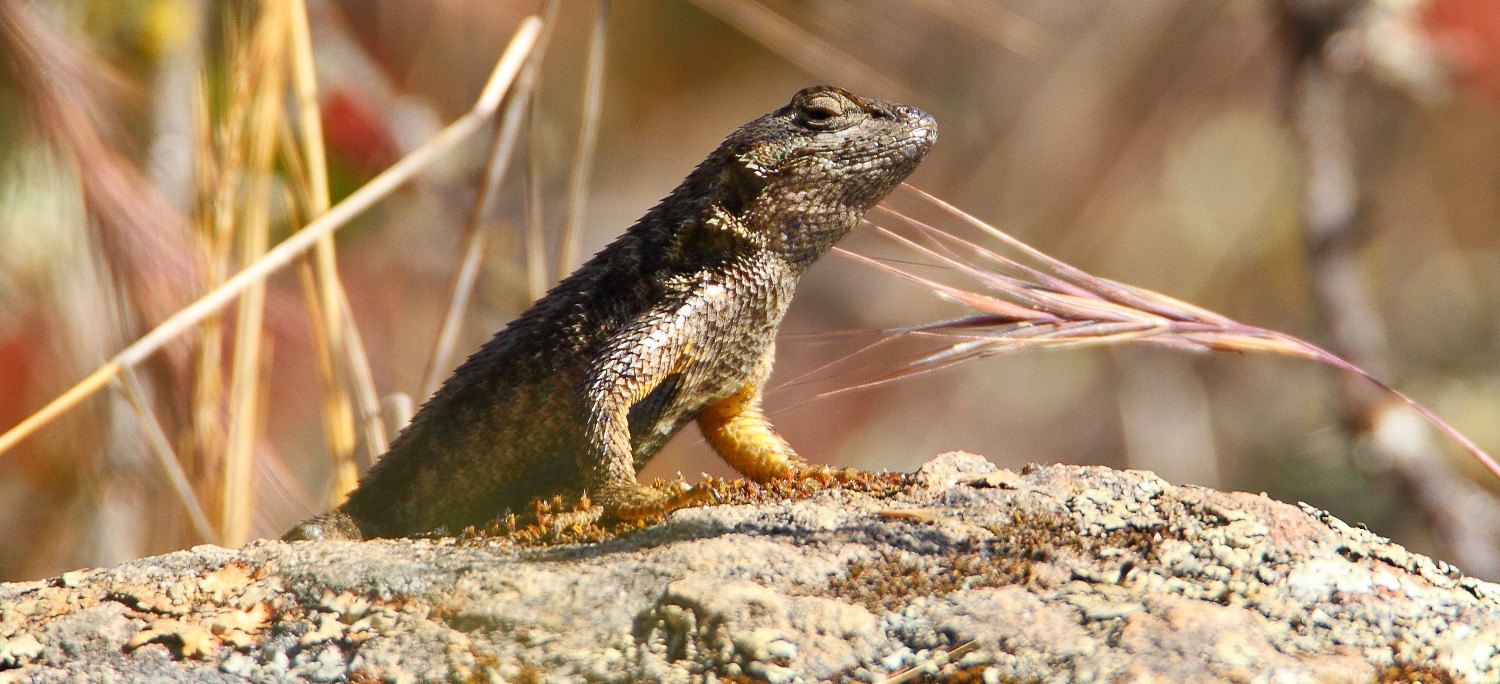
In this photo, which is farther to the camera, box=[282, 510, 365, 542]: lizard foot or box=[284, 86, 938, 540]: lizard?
box=[284, 86, 938, 540]: lizard

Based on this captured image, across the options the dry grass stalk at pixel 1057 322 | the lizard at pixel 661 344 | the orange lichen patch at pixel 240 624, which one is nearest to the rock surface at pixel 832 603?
the orange lichen patch at pixel 240 624

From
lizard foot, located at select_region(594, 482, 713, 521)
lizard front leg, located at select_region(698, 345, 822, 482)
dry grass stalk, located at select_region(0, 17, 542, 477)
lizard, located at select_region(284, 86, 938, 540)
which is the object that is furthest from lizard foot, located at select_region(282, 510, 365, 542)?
lizard front leg, located at select_region(698, 345, 822, 482)

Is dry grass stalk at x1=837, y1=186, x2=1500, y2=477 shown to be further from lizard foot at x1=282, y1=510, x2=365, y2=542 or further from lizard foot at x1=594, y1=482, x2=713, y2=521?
lizard foot at x1=282, y1=510, x2=365, y2=542

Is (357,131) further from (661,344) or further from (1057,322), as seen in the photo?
(1057,322)

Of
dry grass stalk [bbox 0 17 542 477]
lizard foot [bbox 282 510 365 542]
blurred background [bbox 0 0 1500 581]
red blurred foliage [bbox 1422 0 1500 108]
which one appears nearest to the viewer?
dry grass stalk [bbox 0 17 542 477]

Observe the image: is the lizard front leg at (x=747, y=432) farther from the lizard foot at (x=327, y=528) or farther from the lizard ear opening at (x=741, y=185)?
the lizard foot at (x=327, y=528)
